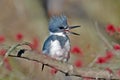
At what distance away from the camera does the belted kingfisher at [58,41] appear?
3.35 m

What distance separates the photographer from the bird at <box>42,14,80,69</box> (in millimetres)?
3348

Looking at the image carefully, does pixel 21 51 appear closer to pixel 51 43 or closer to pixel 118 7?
pixel 51 43

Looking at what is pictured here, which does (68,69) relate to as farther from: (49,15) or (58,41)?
(49,15)

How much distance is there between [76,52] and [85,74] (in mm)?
2462

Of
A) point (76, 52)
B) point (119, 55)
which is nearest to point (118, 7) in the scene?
point (76, 52)

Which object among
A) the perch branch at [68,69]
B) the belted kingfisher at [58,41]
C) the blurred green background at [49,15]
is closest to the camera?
the perch branch at [68,69]

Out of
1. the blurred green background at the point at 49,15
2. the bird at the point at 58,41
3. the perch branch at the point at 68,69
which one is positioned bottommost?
the perch branch at the point at 68,69

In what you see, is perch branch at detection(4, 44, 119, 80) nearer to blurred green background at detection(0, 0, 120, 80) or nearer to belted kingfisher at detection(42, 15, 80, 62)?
belted kingfisher at detection(42, 15, 80, 62)

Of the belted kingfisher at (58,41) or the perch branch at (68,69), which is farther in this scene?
the belted kingfisher at (58,41)

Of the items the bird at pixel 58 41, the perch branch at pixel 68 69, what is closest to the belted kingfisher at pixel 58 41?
the bird at pixel 58 41

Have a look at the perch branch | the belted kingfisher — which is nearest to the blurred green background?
the belted kingfisher

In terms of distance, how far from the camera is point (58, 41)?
3480 mm

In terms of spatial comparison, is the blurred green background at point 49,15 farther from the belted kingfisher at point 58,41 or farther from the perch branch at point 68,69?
the perch branch at point 68,69

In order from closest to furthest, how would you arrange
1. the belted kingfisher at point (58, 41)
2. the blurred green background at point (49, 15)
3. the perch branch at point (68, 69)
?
the perch branch at point (68, 69), the belted kingfisher at point (58, 41), the blurred green background at point (49, 15)
